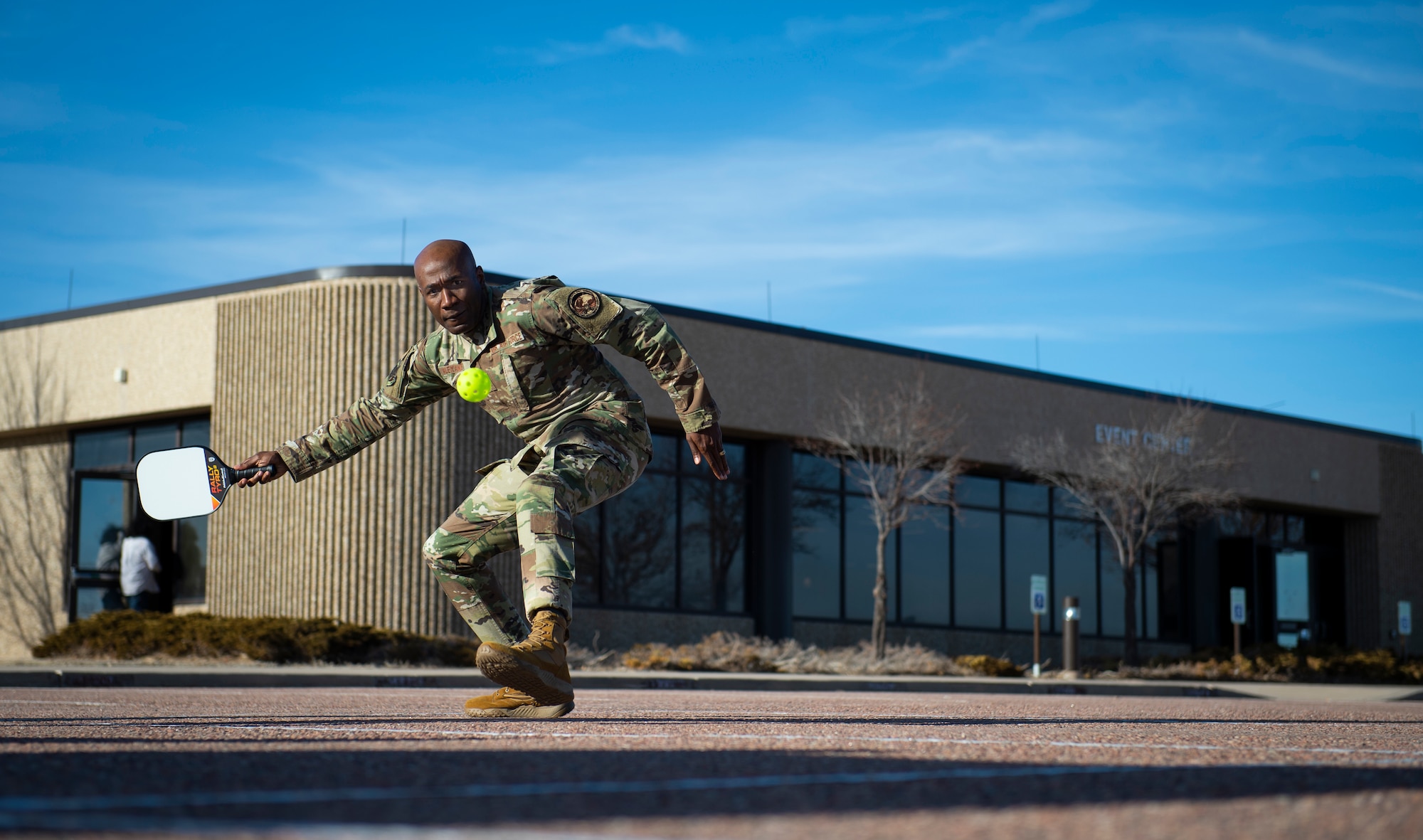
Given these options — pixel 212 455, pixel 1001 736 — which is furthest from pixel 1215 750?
pixel 212 455

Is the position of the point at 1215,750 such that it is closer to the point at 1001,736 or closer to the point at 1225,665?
the point at 1001,736

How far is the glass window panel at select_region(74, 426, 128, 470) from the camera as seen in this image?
23406 mm

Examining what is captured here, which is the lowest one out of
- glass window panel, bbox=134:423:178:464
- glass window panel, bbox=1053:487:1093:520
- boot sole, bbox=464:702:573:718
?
boot sole, bbox=464:702:573:718

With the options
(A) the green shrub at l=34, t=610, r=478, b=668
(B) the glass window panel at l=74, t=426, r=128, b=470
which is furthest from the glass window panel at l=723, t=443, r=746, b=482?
(B) the glass window panel at l=74, t=426, r=128, b=470

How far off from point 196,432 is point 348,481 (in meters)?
4.32

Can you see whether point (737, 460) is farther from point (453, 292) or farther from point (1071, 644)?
point (453, 292)

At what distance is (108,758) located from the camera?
3947 mm

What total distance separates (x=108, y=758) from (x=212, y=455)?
2.61 m

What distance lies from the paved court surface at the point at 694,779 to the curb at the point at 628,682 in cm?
524

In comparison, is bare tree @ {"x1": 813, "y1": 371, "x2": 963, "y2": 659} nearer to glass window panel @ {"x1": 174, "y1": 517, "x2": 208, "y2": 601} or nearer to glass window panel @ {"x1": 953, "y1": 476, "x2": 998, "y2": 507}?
glass window panel @ {"x1": 953, "y1": 476, "x2": 998, "y2": 507}

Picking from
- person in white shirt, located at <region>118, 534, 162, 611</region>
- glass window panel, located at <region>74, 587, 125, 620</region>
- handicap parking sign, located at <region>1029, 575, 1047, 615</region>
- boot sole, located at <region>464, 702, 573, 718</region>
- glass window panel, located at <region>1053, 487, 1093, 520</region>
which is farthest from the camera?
glass window panel, located at <region>1053, 487, 1093, 520</region>

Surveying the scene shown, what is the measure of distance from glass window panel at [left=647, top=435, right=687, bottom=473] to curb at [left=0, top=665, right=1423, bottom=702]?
212 inches

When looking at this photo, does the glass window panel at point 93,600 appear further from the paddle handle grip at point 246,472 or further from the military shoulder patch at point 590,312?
the military shoulder patch at point 590,312

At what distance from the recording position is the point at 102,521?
2348cm
